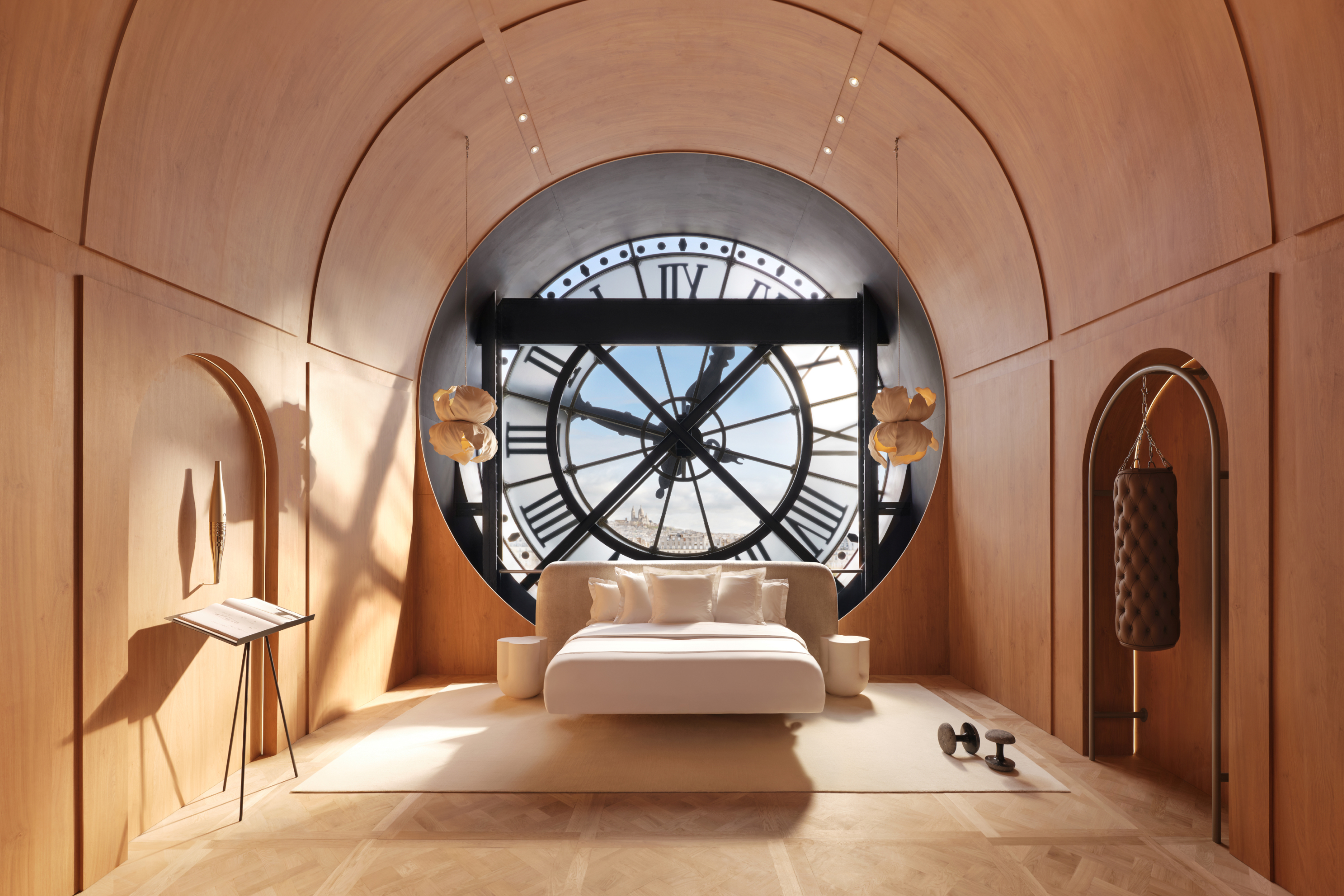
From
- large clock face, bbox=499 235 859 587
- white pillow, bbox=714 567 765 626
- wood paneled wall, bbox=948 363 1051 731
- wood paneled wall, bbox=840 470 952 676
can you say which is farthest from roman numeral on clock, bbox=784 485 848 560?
white pillow, bbox=714 567 765 626

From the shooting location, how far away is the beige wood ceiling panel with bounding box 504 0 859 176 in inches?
173

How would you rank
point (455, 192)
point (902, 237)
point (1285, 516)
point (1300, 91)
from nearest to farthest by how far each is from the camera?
point (1300, 91) → point (1285, 516) → point (455, 192) → point (902, 237)

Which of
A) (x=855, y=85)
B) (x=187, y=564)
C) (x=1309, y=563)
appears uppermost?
(x=855, y=85)

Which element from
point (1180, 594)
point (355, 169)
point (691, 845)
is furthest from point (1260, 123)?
point (355, 169)

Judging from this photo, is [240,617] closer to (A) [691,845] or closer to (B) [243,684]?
(B) [243,684]

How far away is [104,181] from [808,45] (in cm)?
369

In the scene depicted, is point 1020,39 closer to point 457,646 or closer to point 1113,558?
point 1113,558

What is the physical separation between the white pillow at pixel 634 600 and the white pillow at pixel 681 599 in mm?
50

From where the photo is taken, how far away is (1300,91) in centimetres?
258

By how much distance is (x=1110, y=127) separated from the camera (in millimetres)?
3508

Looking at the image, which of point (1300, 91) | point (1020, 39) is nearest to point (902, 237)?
point (1020, 39)

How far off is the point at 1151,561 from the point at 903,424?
1535 millimetres

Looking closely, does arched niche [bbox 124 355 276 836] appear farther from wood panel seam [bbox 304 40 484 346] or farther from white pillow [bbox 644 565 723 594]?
white pillow [bbox 644 565 723 594]

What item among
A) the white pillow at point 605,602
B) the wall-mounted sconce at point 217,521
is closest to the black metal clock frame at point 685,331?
the white pillow at point 605,602
